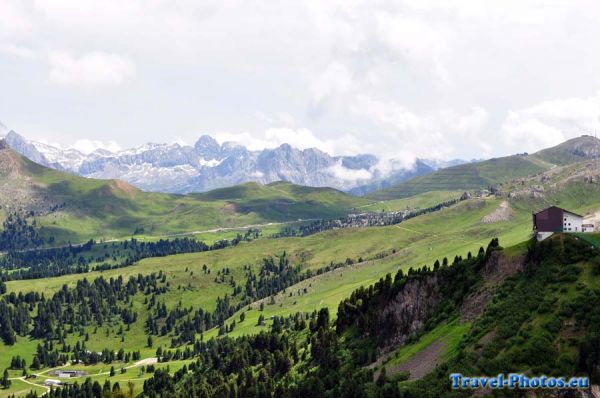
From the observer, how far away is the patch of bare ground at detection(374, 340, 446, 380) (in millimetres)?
101625

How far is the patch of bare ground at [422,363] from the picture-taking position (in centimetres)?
10162

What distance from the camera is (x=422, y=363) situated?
4213 inches

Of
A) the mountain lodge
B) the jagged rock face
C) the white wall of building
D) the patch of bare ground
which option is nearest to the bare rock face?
the jagged rock face

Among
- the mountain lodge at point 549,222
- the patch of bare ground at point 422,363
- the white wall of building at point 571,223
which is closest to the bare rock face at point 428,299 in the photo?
the patch of bare ground at point 422,363

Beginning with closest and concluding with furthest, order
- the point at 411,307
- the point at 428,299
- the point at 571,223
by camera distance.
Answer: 1. the point at 428,299
2. the point at 411,307
3. the point at 571,223

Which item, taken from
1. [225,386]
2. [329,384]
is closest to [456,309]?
[329,384]

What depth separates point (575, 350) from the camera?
3137 inches

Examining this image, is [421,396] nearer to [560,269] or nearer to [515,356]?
[515,356]

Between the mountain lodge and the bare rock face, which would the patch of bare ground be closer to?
the bare rock face

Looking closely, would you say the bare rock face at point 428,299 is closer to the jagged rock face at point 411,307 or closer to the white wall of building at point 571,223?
the jagged rock face at point 411,307

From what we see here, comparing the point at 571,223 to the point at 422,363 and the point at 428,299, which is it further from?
the point at 422,363

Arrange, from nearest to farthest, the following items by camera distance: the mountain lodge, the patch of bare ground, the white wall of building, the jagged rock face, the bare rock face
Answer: the patch of bare ground → the bare rock face → the jagged rock face → the mountain lodge → the white wall of building

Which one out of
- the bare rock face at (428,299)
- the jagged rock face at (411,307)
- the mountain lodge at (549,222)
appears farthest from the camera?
the mountain lodge at (549,222)

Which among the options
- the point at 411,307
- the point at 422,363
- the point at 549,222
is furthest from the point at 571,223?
the point at 422,363
